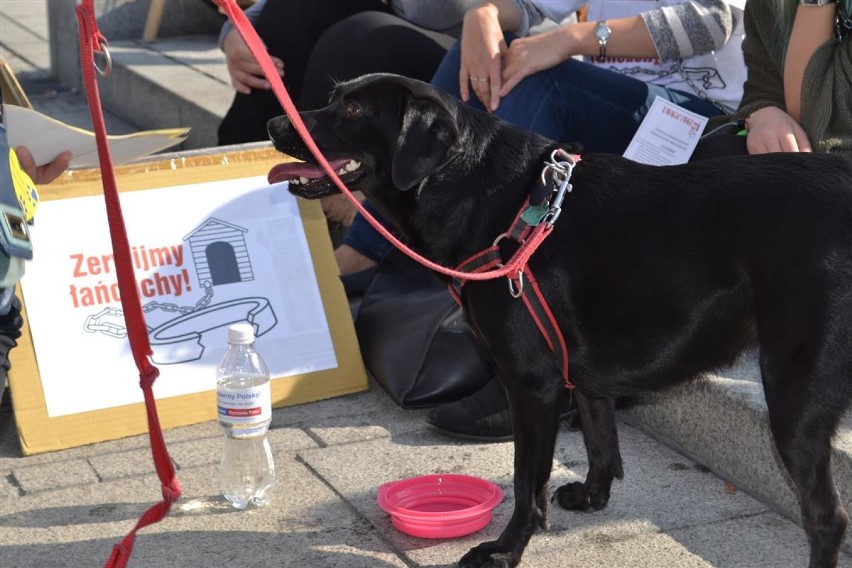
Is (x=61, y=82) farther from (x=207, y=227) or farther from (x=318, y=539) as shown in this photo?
(x=318, y=539)

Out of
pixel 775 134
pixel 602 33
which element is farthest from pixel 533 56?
pixel 775 134

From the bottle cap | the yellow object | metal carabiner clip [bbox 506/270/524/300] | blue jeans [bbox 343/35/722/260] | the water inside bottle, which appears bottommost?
the water inside bottle

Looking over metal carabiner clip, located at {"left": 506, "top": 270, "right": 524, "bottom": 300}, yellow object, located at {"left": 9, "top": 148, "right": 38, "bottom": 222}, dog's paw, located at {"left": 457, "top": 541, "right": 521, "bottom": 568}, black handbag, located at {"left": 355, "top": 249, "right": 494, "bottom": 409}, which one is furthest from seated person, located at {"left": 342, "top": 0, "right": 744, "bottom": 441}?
yellow object, located at {"left": 9, "top": 148, "right": 38, "bottom": 222}

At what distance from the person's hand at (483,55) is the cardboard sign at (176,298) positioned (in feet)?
2.59

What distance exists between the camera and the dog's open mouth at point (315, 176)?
121 inches

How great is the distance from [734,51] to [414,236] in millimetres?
1842

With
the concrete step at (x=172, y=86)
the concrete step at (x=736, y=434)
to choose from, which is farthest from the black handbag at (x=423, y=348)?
the concrete step at (x=172, y=86)

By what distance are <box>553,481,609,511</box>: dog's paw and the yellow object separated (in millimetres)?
1700

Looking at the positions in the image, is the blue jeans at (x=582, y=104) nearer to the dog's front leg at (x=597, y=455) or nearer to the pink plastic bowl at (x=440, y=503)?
the dog's front leg at (x=597, y=455)

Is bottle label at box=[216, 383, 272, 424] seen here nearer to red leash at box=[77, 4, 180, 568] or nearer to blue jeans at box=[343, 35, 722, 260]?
red leash at box=[77, 4, 180, 568]

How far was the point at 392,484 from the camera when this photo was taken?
343cm

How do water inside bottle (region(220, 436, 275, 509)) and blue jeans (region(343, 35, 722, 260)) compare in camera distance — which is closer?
water inside bottle (region(220, 436, 275, 509))

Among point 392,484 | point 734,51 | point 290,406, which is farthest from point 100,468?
point 734,51

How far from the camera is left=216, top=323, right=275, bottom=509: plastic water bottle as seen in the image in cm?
345
